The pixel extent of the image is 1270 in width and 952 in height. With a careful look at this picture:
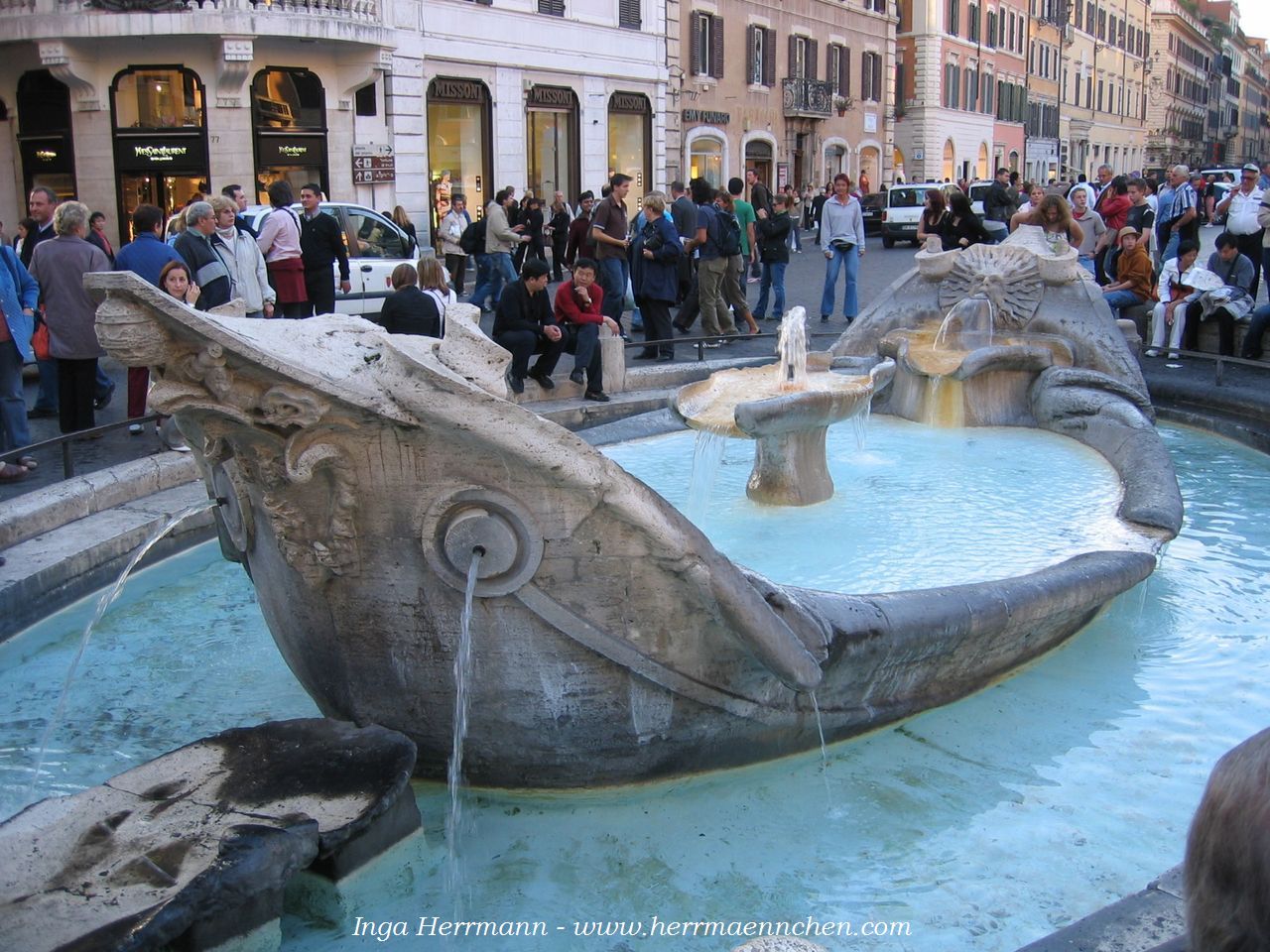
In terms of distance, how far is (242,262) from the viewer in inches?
358

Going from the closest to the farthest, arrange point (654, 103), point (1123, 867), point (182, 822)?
point (182, 822)
point (1123, 867)
point (654, 103)

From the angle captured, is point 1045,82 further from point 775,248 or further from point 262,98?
point 775,248

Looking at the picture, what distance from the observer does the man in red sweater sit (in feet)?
31.3

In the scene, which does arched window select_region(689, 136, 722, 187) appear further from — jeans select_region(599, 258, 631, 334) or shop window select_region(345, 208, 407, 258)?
jeans select_region(599, 258, 631, 334)

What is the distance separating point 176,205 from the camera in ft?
67.5

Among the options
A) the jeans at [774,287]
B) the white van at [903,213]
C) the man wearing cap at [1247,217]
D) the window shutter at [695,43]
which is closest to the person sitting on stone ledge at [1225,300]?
the man wearing cap at [1247,217]

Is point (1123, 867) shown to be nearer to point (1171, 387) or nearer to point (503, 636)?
point (503, 636)

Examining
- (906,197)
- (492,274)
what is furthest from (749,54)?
(492,274)

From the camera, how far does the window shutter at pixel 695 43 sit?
104 feet

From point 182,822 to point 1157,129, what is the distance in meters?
91.4

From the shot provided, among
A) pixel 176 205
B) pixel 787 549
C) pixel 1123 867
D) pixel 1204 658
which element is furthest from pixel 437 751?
pixel 176 205

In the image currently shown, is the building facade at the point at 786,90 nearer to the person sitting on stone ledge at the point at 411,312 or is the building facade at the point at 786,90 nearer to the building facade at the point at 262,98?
the building facade at the point at 262,98

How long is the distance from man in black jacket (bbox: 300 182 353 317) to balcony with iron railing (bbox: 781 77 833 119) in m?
28.0

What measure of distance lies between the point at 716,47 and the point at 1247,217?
21893mm
